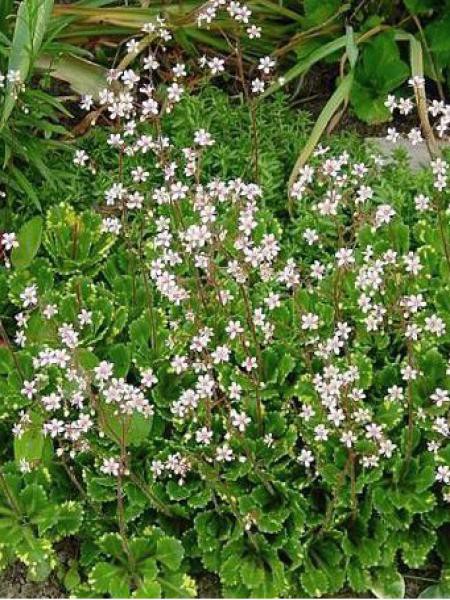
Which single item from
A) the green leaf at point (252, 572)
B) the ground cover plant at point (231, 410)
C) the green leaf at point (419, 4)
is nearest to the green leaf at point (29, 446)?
the ground cover plant at point (231, 410)

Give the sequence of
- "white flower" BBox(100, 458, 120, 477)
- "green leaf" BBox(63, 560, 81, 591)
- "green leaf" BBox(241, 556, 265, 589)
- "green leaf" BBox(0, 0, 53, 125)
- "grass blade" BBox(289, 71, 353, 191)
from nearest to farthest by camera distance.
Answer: "white flower" BBox(100, 458, 120, 477), "green leaf" BBox(241, 556, 265, 589), "green leaf" BBox(63, 560, 81, 591), "green leaf" BBox(0, 0, 53, 125), "grass blade" BBox(289, 71, 353, 191)

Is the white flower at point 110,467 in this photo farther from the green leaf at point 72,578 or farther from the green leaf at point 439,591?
the green leaf at point 439,591

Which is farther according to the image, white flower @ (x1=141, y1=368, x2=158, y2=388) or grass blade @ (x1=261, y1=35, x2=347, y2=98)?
grass blade @ (x1=261, y1=35, x2=347, y2=98)

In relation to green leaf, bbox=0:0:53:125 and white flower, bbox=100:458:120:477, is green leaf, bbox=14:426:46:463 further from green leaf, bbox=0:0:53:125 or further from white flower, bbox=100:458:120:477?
green leaf, bbox=0:0:53:125

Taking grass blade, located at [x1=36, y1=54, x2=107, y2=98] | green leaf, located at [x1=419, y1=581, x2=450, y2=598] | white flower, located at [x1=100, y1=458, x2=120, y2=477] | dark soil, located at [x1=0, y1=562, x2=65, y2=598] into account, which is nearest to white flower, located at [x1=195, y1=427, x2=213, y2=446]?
white flower, located at [x1=100, y1=458, x2=120, y2=477]

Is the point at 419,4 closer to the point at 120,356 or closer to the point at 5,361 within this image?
the point at 120,356

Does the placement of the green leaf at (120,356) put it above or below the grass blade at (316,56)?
below

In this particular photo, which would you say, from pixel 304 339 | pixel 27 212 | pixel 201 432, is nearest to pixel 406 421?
pixel 304 339
